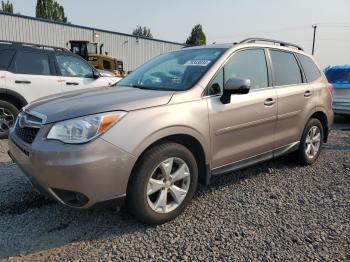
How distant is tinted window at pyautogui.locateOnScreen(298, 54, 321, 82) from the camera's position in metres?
5.19

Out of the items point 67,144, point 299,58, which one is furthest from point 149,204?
point 299,58

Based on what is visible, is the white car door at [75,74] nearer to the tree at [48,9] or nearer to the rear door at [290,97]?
the rear door at [290,97]

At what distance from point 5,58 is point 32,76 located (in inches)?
22.7

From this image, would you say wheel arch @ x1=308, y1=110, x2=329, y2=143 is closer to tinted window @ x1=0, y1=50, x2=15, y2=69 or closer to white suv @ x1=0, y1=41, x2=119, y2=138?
white suv @ x1=0, y1=41, x2=119, y2=138

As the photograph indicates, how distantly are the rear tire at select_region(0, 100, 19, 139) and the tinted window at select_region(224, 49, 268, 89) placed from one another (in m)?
4.70

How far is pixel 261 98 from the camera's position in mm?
4184

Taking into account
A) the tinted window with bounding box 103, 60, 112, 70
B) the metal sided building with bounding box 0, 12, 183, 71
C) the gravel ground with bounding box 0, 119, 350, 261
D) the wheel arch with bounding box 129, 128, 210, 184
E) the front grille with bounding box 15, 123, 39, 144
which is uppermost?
the metal sided building with bounding box 0, 12, 183, 71

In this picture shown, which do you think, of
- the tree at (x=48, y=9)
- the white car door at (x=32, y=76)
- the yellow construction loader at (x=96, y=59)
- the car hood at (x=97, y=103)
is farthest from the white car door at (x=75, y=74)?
the tree at (x=48, y=9)

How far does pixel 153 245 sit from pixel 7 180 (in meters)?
2.38

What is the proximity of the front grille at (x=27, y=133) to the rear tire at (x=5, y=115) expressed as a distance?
377 centimetres

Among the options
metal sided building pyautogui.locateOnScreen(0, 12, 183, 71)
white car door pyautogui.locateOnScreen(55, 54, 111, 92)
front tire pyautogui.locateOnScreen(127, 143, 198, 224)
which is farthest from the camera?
metal sided building pyautogui.locateOnScreen(0, 12, 183, 71)

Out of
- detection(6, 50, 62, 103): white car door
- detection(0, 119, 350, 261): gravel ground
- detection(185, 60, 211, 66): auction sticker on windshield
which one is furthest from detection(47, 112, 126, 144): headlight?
detection(6, 50, 62, 103): white car door

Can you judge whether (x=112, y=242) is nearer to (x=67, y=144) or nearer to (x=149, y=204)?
(x=149, y=204)

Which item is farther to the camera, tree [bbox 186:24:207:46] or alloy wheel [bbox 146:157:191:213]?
tree [bbox 186:24:207:46]
